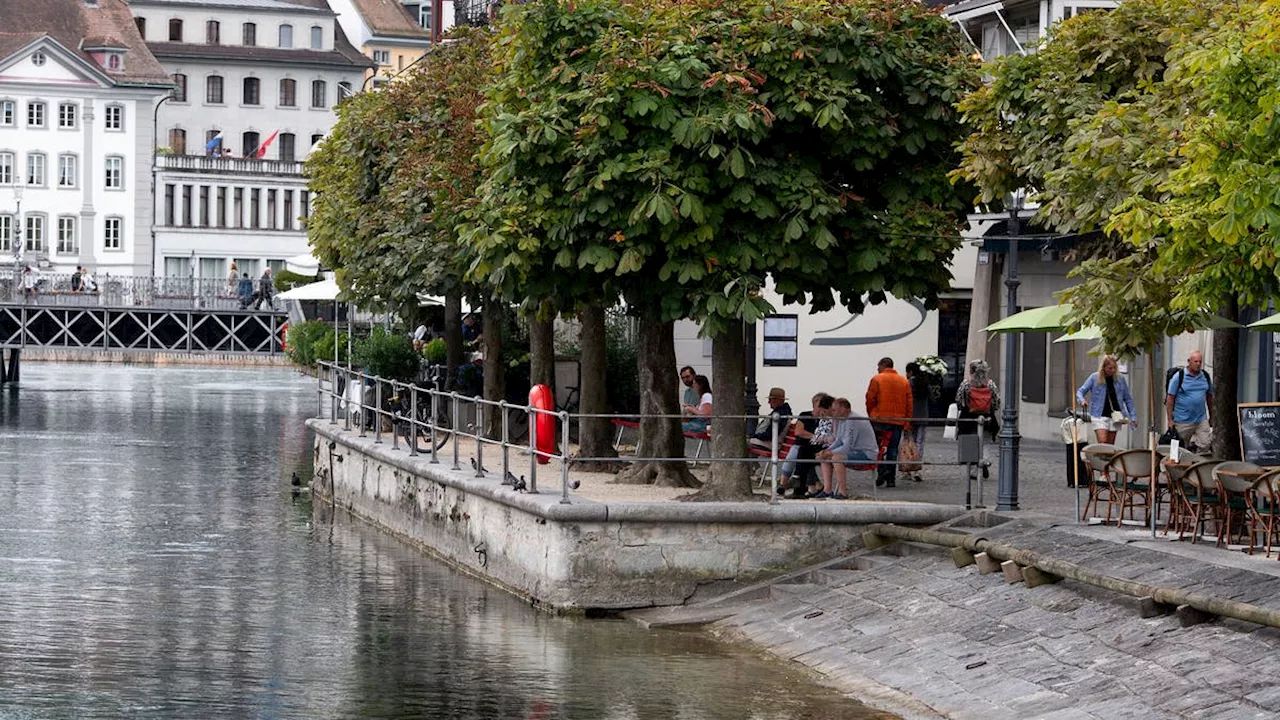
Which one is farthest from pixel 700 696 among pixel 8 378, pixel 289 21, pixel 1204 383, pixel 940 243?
pixel 289 21

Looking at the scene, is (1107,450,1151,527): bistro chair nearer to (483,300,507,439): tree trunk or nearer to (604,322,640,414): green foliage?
(483,300,507,439): tree trunk

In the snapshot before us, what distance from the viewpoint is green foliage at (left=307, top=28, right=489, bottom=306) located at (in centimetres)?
2997

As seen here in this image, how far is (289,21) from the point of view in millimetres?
127062

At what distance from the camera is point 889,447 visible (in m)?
25.7

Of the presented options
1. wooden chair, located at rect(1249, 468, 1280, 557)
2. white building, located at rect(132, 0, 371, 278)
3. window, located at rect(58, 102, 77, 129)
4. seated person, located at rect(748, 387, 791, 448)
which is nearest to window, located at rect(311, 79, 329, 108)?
white building, located at rect(132, 0, 371, 278)

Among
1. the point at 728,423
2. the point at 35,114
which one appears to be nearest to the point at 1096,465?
the point at 728,423

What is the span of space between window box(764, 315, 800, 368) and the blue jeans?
12686mm

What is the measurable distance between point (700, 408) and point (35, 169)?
297 ft

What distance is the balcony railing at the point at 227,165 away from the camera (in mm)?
116062

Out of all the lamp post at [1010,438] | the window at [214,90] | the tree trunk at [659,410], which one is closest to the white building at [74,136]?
the window at [214,90]

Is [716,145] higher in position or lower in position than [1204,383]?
higher

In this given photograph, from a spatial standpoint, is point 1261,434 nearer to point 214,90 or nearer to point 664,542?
point 664,542

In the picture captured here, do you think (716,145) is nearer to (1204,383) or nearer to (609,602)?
(609,602)

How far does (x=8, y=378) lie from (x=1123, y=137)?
6216cm
